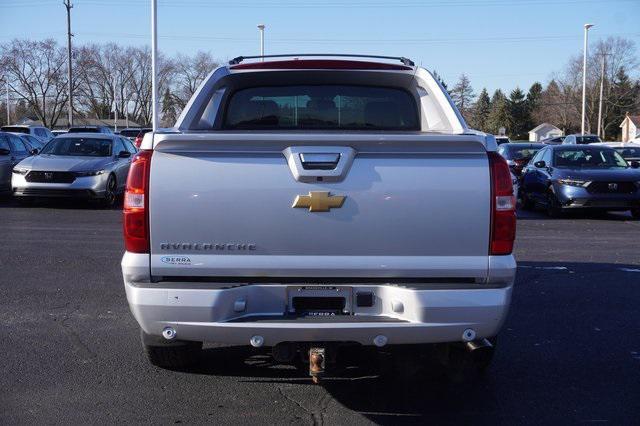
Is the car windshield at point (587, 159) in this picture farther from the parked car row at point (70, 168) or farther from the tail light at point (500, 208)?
the tail light at point (500, 208)

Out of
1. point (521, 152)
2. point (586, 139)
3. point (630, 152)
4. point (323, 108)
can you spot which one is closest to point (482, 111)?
point (586, 139)

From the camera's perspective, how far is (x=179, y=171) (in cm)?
364

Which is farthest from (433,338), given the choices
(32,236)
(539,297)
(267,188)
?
(32,236)

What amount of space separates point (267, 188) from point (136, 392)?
173 centimetres

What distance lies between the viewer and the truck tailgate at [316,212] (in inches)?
143

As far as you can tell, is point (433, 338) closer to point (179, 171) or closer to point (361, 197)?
point (361, 197)

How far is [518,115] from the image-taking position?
8850 cm

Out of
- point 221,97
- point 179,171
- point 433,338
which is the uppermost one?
point 221,97

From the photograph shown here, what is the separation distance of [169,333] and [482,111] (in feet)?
291

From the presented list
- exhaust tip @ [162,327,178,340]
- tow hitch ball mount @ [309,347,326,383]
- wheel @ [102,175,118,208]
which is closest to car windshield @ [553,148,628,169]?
Result: wheel @ [102,175,118,208]

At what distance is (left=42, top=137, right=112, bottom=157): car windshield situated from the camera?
15797 millimetres

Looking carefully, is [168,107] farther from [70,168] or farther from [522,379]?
[522,379]

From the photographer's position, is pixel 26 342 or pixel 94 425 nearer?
pixel 94 425

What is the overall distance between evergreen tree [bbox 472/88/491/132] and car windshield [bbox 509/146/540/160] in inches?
2506
